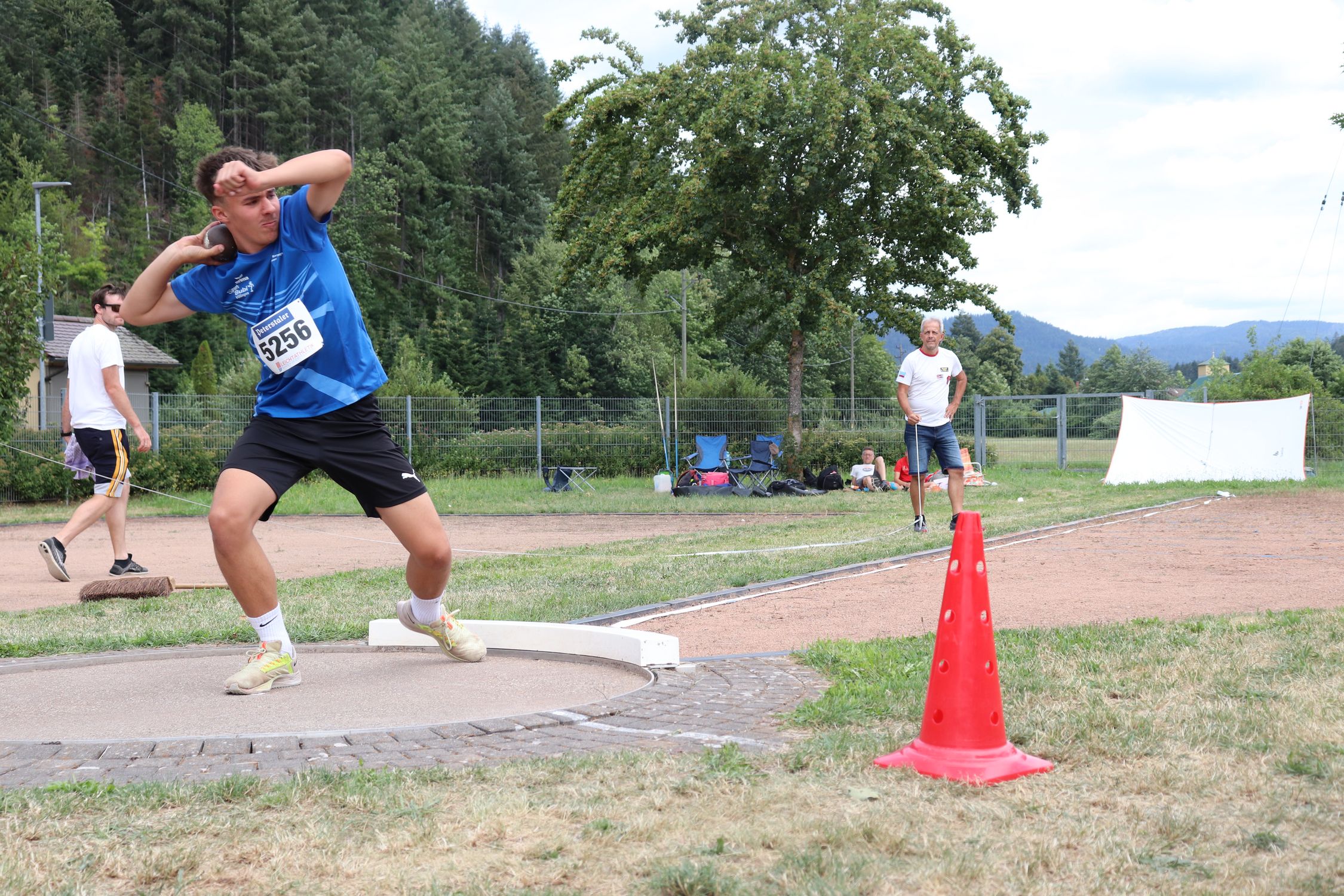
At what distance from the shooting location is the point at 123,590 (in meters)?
7.29

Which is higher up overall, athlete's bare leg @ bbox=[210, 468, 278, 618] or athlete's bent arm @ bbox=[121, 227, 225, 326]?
athlete's bent arm @ bbox=[121, 227, 225, 326]

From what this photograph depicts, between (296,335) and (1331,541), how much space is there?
28.5 ft

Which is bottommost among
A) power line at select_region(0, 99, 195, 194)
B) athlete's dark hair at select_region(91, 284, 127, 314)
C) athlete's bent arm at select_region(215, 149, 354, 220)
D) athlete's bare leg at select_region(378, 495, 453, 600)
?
athlete's bare leg at select_region(378, 495, 453, 600)

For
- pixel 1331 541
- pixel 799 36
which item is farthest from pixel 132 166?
pixel 1331 541

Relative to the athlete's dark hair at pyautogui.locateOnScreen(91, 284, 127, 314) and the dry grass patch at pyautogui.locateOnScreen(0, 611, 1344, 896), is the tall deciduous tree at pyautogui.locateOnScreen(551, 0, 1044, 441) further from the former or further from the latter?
the dry grass patch at pyautogui.locateOnScreen(0, 611, 1344, 896)

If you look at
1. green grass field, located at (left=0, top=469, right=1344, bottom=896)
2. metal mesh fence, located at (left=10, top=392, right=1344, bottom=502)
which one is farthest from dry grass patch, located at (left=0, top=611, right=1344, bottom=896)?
metal mesh fence, located at (left=10, top=392, right=1344, bottom=502)

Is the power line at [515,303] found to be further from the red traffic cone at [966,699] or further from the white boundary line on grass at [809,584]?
the red traffic cone at [966,699]

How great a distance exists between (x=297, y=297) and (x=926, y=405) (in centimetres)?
760

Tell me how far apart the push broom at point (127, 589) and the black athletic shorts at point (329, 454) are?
11.3 feet

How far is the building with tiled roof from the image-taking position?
23016 mm

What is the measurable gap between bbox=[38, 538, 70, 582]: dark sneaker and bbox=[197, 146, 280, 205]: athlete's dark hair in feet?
16.6

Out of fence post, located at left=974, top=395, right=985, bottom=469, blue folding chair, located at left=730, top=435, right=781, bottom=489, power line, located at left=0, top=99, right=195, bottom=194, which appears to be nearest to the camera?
blue folding chair, located at left=730, top=435, right=781, bottom=489

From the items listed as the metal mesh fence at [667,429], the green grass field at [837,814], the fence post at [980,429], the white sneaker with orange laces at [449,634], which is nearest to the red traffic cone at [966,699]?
the green grass field at [837,814]

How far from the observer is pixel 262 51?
60.4 m
